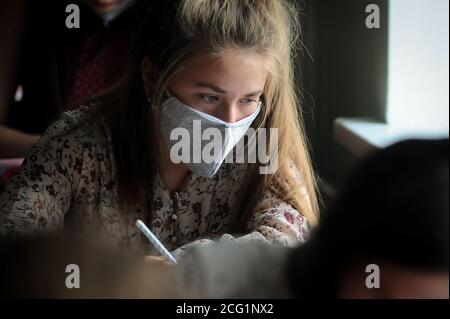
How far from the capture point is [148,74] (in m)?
0.81

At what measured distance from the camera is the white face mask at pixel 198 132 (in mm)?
802

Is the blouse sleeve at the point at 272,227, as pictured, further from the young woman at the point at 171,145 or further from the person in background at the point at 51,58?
the person in background at the point at 51,58

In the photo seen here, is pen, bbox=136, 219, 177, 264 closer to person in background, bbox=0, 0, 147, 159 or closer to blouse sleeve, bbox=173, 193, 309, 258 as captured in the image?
blouse sleeve, bbox=173, 193, 309, 258

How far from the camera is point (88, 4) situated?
0.79m

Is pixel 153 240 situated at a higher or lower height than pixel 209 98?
lower

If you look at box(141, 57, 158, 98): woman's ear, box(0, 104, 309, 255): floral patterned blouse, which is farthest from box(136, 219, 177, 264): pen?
box(141, 57, 158, 98): woman's ear

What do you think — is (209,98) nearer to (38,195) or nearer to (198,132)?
(198,132)

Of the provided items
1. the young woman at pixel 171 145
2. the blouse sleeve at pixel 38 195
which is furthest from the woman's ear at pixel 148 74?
the blouse sleeve at pixel 38 195

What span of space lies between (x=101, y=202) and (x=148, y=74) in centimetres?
16

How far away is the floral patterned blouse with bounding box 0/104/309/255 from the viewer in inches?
30.8

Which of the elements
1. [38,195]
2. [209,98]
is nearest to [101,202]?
[38,195]

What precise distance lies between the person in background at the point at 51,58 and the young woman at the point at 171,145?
0.02m

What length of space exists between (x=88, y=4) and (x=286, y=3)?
0.76 ft
